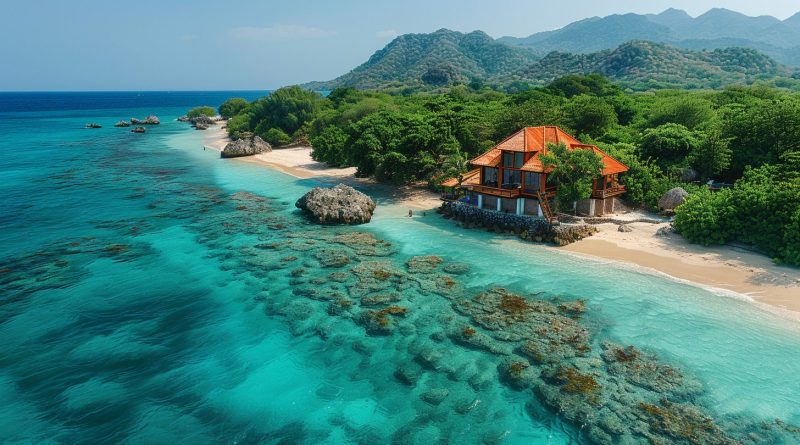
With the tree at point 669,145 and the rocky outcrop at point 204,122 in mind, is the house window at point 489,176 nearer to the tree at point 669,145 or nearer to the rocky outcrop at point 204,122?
the tree at point 669,145

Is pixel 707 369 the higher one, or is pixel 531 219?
pixel 531 219

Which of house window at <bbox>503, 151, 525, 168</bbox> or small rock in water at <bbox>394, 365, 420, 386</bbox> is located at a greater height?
house window at <bbox>503, 151, 525, 168</bbox>

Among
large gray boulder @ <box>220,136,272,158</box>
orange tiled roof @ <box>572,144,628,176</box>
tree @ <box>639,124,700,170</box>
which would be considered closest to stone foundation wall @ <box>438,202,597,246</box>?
orange tiled roof @ <box>572,144,628,176</box>

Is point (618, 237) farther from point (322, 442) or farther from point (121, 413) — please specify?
point (121, 413)

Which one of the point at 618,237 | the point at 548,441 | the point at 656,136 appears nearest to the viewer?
the point at 548,441

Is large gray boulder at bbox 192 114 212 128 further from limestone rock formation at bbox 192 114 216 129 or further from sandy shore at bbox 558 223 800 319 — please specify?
sandy shore at bbox 558 223 800 319

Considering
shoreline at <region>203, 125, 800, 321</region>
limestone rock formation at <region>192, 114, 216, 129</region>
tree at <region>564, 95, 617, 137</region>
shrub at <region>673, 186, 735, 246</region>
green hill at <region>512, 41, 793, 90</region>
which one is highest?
green hill at <region>512, 41, 793, 90</region>

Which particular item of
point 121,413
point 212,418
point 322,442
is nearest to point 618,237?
point 322,442

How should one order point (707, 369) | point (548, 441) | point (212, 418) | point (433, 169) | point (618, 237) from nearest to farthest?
point (548, 441), point (212, 418), point (707, 369), point (618, 237), point (433, 169)
